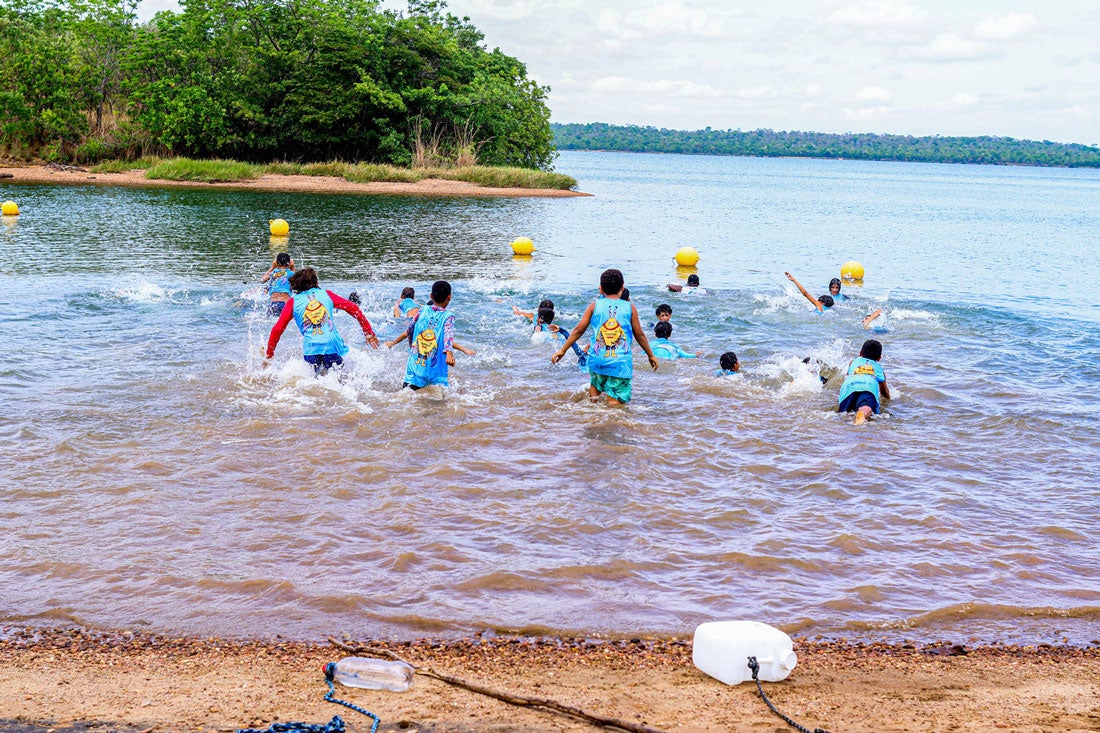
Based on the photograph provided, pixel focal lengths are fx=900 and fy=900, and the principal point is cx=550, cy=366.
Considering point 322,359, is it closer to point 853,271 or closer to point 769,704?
point 769,704

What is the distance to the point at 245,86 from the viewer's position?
51688 mm

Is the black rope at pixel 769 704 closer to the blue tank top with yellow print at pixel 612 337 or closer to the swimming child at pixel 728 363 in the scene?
the blue tank top with yellow print at pixel 612 337

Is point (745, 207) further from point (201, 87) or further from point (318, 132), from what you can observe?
point (201, 87)

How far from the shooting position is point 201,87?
50281 mm

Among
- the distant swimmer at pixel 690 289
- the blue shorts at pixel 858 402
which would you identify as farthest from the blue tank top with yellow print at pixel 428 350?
the distant swimmer at pixel 690 289

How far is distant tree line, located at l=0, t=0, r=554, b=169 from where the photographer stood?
1957 inches

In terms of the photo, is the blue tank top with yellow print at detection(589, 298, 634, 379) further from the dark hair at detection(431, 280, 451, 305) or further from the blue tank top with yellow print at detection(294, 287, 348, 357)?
the blue tank top with yellow print at detection(294, 287, 348, 357)

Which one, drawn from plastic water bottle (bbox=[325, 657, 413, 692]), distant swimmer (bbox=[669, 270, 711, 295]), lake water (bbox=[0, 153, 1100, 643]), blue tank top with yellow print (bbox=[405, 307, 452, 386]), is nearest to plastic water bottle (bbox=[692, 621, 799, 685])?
lake water (bbox=[0, 153, 1100, 643])

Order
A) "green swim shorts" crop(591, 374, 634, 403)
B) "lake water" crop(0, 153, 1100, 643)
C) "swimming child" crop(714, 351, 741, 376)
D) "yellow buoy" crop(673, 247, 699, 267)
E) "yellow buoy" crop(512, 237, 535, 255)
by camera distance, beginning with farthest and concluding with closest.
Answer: "yellow buoy" crop(512, 237, 535, 255) → "yellow buoy" crop(673, 247, 699, 267) → "swimming child" crop(714, 351, 741, 376) → "green swim shorts" crop(591, 374, 634, 403) → "lake water" crop(0, 153, 1100, 643)

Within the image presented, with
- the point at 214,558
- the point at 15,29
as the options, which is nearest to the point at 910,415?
the point at 214,558

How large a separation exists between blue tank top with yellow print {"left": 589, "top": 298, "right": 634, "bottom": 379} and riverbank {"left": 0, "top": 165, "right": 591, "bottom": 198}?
3745 centimetres

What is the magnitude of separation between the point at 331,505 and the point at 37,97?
51836 mm

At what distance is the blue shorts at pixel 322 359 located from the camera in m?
10.5

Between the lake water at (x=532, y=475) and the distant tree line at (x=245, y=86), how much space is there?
33.6m
